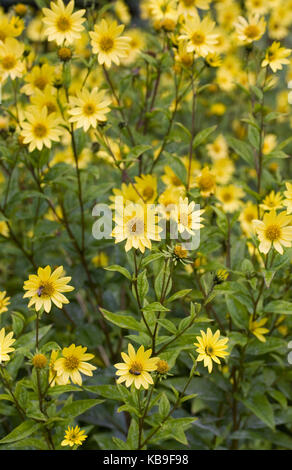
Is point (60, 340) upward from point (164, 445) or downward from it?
upward

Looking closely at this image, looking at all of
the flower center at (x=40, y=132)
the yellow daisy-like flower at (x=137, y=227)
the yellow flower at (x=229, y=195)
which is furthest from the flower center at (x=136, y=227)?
the yellow flower at (x=229, y=195)

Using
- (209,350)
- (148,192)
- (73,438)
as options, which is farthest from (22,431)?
(148,192)

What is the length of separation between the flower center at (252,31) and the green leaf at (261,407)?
3.59ft

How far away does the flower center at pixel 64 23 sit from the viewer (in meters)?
1.37

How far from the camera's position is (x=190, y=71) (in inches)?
62.9

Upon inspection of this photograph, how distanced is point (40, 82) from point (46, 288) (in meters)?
0.77

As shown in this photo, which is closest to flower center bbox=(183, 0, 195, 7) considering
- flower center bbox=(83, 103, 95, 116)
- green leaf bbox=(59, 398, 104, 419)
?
flower center bbox=(83, 103, 95, 116)

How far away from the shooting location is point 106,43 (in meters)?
1.40

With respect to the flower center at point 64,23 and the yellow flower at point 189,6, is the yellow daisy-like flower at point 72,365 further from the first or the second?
the yellow flower at point 189,6

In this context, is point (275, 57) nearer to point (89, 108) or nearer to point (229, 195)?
point (89, 108)

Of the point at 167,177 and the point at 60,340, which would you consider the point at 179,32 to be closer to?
the point at 167,177

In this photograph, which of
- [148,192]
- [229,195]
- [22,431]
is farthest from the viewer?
[229,195]

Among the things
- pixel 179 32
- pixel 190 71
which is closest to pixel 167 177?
pixel 190 71
